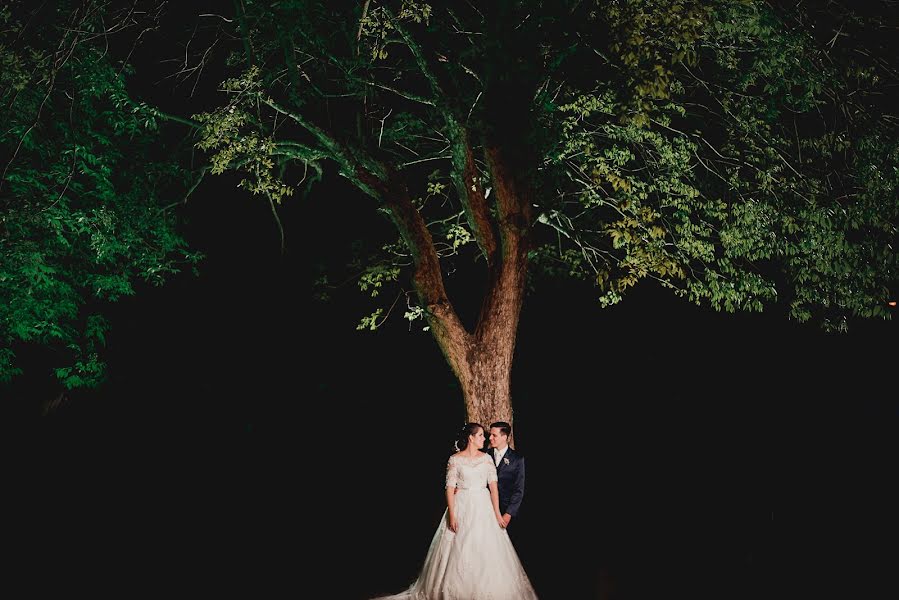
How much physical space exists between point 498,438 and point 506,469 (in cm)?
32

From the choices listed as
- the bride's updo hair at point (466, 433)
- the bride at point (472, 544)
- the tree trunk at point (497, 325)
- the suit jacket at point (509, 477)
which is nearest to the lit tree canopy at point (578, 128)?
the tree trunk at point (497, 325)

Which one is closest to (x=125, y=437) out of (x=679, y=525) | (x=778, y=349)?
(x=679, y=525)

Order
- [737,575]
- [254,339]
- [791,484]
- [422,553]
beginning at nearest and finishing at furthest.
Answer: [737,575] → [422,553] → [791,484] → [254,339]

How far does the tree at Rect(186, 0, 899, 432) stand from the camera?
9359mm

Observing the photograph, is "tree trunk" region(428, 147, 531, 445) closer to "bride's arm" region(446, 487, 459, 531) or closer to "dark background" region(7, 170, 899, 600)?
"dark background" region(7, 170, 899, 600)

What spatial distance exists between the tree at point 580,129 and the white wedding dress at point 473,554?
3.08 meters

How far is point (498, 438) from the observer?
7715 mm

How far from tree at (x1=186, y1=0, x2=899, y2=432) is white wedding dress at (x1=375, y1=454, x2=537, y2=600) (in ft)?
10.1

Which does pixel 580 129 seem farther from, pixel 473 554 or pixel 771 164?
pixel 473 554

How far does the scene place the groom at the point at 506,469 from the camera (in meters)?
7.53

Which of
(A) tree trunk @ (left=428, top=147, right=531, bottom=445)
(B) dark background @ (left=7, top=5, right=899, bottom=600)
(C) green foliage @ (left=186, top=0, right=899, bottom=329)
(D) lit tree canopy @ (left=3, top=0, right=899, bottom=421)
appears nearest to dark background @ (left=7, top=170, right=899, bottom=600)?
(B) dark background @ (left=7, top=5, right=899, bottom=600)

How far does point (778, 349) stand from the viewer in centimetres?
3688

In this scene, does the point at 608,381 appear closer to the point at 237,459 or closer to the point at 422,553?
the point at 237,459

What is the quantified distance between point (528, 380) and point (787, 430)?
33.1 ft
